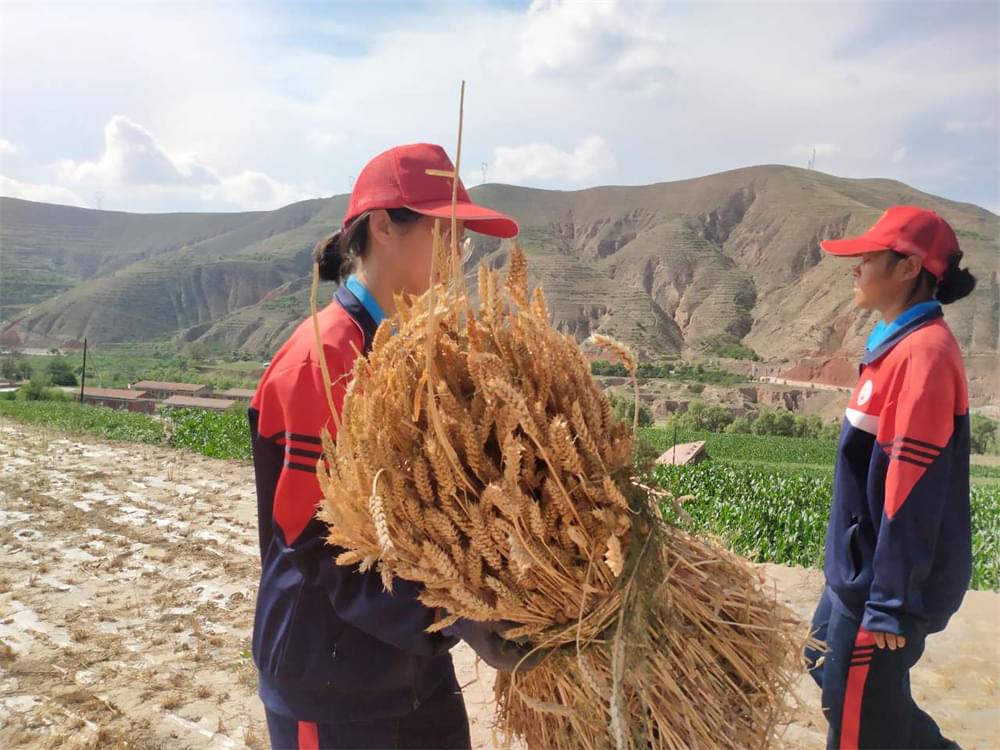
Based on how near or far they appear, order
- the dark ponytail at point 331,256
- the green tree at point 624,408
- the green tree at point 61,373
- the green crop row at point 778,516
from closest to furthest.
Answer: the green tree at point 624,408 < the dark ponytail at point 331,256 < the green crop row at point 778,516 < the green tree at point 61,373

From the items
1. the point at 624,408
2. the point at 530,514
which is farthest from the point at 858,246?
the point at 530,514

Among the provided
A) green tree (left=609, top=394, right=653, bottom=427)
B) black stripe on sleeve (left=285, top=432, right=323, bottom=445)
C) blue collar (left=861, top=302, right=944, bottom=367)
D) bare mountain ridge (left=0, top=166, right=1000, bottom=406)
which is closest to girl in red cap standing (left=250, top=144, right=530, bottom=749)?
black stripe on sleeve (left=285, top=432, right=323, bottom=445)

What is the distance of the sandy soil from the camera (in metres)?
3.17

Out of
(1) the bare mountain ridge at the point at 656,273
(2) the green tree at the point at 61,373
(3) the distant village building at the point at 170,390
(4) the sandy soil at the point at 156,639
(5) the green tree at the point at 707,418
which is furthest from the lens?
(1) the bare mountain ridge at the point at 656,273

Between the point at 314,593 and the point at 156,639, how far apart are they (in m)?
3.43

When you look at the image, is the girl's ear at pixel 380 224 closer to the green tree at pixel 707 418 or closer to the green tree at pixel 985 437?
the green tree at pixel 707 418

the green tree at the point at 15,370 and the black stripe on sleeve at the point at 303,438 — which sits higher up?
the black stripe on sleeve at the point at 303,438

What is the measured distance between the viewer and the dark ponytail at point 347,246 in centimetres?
149

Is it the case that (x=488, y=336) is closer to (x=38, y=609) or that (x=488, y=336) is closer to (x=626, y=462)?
(x=626, y=462)

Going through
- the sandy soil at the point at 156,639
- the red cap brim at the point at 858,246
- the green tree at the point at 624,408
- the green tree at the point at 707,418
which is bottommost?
the green tree at the point at 707,418

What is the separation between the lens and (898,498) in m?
1.87

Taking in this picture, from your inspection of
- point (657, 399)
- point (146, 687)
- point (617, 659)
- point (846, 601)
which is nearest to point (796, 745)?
point (846, 601)

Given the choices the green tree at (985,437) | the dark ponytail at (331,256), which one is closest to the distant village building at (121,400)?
the dark ponytail at (331,256)

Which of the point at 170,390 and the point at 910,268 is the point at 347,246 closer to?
the point at 910,268
